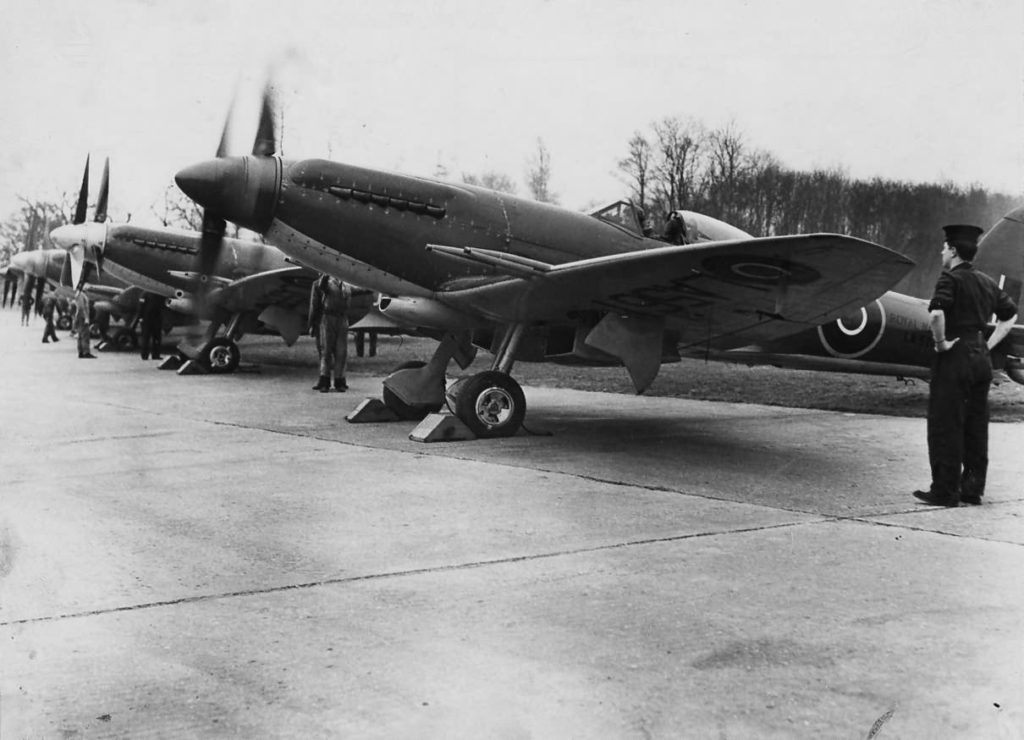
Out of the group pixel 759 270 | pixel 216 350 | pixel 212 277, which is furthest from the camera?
pixel 212 277

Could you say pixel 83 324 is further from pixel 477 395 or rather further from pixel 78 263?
pixel 477 395

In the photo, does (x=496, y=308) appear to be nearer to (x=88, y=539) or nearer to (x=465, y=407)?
(x=465, y=407)

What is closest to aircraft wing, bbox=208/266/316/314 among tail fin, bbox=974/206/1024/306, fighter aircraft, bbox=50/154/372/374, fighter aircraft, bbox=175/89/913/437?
fighter aircraft, bbox=50/154/372/374

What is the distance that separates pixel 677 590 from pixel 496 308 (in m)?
4.62

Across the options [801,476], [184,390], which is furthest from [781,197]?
[184,390]

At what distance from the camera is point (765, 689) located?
2.42 metres

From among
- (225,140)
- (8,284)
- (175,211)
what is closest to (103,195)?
(175,211)

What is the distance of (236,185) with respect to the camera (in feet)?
24.1

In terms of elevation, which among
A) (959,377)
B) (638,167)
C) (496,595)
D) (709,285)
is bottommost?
(496,595)

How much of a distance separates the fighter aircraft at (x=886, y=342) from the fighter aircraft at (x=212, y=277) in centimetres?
758

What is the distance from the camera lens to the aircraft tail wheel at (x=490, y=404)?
7398 millimetres

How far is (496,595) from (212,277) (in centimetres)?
1347

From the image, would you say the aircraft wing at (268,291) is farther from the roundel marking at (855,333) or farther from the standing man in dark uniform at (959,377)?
the standing man in dark uniform at (959,377)

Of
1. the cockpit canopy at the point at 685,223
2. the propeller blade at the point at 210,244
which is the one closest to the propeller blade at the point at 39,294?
the propeller blade at the point at 210,244
